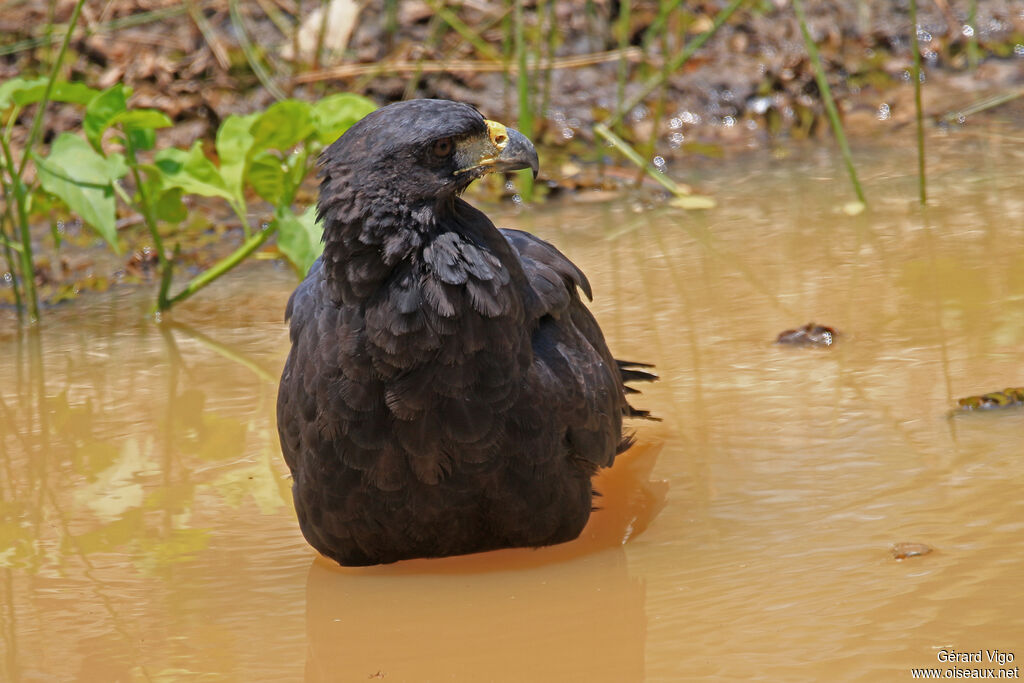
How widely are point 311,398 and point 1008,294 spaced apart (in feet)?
8.66

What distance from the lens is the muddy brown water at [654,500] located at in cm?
261

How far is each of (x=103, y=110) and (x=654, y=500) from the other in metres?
2.59

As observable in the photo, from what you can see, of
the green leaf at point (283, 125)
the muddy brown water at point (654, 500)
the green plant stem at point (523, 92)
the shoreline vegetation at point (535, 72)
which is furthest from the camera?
the shoreline vegetation at point (535, 72)

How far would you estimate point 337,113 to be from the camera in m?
4.56

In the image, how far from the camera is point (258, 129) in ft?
14.6

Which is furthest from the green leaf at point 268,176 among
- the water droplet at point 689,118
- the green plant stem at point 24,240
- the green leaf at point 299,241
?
the water droplet at point 689,118

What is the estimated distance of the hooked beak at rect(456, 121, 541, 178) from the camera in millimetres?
3008

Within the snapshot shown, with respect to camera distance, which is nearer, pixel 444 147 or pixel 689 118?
pixel 444 147

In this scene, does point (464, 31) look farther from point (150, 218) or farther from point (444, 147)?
point (444, 147)

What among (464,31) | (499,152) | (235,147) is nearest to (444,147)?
(499,152)

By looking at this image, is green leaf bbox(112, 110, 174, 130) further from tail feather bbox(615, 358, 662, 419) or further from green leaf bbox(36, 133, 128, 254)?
tail feather bbox(615, 358, 662, 419)

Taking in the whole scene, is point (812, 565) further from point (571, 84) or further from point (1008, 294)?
point (571, 84)

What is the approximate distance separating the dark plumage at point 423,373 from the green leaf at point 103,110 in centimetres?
183

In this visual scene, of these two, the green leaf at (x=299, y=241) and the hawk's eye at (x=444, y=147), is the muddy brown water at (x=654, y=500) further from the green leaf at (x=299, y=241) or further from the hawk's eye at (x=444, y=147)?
the hawk's eye at (x=444, y=147)
